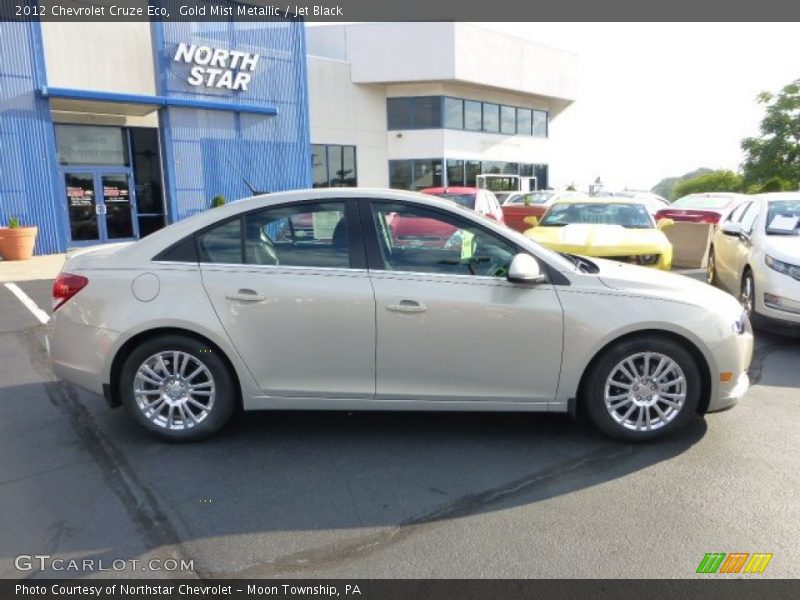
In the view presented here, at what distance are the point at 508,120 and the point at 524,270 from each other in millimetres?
32507

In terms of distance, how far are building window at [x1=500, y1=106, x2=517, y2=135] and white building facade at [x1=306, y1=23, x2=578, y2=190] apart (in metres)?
0.10

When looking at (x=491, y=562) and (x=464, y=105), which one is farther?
(x=464, y=105)

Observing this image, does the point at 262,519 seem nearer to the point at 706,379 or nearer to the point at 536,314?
the point at 536,314

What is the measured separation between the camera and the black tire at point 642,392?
384 cm

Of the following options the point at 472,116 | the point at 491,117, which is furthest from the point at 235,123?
the point at 491,117

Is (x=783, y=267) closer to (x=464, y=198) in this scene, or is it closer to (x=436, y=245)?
(x=436, y=245)

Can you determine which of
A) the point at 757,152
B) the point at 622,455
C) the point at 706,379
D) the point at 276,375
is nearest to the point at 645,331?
the point at 706,379

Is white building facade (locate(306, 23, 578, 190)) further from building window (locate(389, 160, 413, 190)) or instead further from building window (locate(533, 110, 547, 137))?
building window (locate(533, 110, 547, 137))

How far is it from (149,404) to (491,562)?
8.09 feet

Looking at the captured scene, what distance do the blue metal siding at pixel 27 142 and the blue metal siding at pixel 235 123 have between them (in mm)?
3030

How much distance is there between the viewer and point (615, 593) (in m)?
2.56

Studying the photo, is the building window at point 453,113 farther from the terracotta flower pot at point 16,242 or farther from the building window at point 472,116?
the terracotta flower pot at point 16,242

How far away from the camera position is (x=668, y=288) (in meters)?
3.92

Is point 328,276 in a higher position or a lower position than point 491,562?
higher
